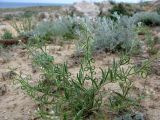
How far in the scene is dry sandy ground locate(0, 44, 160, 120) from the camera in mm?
3232

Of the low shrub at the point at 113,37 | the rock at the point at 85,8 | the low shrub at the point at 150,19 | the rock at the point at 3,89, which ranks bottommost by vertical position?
the rock at the point at 85,8

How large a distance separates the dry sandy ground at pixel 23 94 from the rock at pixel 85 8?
7.72 m

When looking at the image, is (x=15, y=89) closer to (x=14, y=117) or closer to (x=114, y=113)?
(x=14, y=117)

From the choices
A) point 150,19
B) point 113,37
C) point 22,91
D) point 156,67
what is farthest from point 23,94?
point 150,19

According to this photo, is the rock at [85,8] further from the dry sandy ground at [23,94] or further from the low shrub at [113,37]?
the dry sandy ground at [23,94]

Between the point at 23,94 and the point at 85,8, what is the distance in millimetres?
10594

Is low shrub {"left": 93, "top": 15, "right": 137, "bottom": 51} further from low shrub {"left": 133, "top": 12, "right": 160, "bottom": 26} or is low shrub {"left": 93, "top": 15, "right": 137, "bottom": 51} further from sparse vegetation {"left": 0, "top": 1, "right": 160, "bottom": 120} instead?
low shrub {"left": 133, "top": 12, "right": 160, "bottom": 26}

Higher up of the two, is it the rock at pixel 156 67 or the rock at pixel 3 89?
the rock at pixel 156 67

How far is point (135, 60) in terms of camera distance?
15.0ft

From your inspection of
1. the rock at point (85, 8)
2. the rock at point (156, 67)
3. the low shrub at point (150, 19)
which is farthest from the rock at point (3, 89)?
the rock at point (85, 8)

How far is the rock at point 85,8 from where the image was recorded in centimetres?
1295

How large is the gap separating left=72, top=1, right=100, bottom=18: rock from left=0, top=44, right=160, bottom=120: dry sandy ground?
7.72m

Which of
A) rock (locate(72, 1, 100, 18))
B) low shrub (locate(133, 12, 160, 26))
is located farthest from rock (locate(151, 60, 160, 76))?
rock (locate(72, 1, 100, 18))

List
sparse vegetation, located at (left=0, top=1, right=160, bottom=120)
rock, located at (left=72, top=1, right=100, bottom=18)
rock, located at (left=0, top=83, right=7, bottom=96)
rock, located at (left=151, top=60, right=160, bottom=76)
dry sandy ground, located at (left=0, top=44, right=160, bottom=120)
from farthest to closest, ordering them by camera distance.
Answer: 1. rock, located at (left=72, top=1, right=100, bottom=18)
2. rock, located at (left=151, top=60, right=160, bottom=76)
3. rock, located at (left=0, top=83, right=7, bottom=96)
4. dry sandy ground, located at (left=0, top=44, right=160, bottom=120)
5. sparse vegetation, located at (left=0, top=1, right=160, bottom=120)
